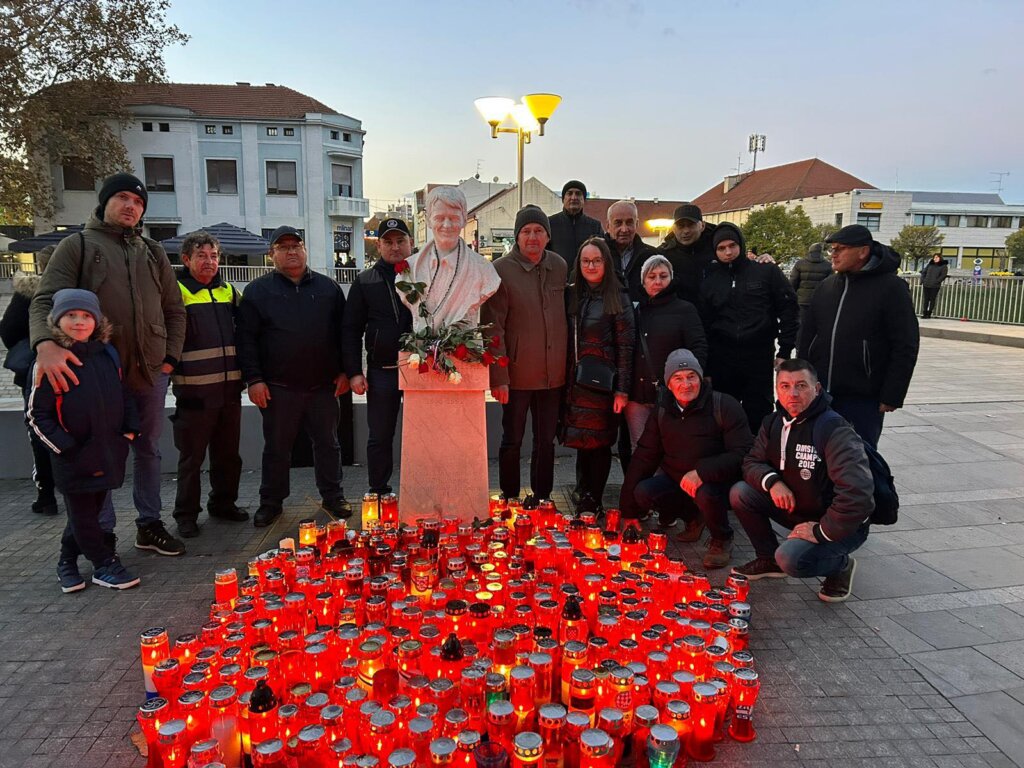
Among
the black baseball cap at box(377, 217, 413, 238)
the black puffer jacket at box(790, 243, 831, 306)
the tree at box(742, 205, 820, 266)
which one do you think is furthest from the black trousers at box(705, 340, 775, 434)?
the tree at box(742, 205, 820, 266)

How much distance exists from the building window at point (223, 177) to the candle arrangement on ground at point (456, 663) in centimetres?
3197

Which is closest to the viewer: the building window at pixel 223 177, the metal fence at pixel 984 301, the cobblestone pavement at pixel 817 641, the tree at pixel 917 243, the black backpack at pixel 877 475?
the cobblestone pavement at pixel 817 641

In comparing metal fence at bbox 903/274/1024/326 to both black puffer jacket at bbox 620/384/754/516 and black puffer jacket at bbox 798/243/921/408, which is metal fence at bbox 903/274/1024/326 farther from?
black puffer jacket at bbox 620/384/754/516

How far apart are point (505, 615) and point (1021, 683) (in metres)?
2.22

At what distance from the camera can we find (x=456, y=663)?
97.2 inches

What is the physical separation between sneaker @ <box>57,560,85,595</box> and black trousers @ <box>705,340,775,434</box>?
166 inches

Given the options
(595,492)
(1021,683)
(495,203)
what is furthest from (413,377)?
(495,203)

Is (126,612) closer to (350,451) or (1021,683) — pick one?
(350,451)

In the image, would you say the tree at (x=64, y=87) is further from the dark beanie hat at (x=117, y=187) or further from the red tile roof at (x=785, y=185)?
the red tile roof at (x=785, y=185)

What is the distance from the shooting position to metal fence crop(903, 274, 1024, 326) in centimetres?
1755

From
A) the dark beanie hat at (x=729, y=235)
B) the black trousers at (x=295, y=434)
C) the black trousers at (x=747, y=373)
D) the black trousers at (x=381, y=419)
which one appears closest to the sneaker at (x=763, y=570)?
the black trousers at (x=747, y=373)

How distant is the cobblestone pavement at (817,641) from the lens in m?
2.43

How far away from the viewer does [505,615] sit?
2.89 meters

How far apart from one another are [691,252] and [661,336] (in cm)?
101
